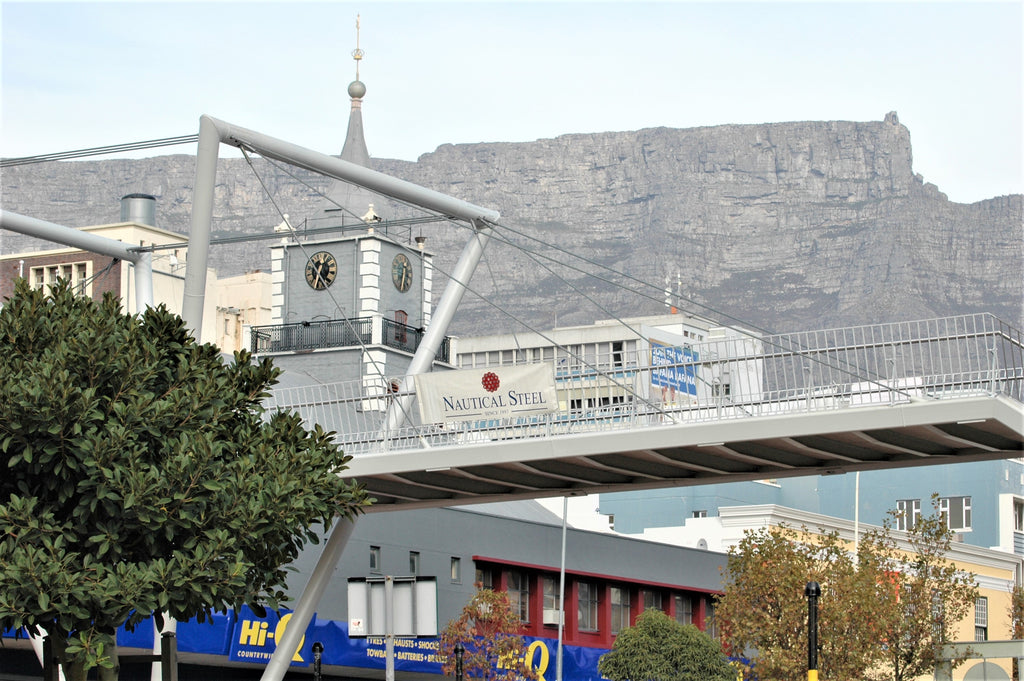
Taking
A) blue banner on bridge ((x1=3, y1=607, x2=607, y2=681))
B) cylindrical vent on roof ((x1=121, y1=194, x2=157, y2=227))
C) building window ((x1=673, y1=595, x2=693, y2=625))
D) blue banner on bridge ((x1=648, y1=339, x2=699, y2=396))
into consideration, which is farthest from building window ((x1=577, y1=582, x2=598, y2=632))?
cylindrical vent on roof ((x1=121, y1=194, x2=157, y2=227))

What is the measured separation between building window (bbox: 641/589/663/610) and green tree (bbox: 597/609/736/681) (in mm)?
7170

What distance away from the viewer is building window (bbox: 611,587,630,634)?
57.6 m

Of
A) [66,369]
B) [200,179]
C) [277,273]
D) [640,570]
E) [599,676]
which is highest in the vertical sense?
[277,273]

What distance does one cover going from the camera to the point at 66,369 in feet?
70.6

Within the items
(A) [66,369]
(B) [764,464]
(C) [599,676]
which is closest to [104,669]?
(A) [66,369]

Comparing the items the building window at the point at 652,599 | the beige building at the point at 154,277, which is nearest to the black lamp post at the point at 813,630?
the building window at the point at 652,599

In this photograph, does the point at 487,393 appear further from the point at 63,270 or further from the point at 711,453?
the point at 63,270

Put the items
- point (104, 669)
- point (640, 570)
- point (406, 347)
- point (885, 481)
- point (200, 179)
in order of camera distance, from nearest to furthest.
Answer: point (104, 669) → point (200, 179) → point (640, 570) → point (406, 347) → point (885, 481)

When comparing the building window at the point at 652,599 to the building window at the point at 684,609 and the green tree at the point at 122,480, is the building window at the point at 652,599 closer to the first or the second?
the building window at the point at 684,609

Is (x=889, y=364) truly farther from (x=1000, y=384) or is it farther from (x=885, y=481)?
(x=885, y=481)

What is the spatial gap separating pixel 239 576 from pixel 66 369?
3.69m

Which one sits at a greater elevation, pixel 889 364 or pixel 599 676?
pixel 889 364

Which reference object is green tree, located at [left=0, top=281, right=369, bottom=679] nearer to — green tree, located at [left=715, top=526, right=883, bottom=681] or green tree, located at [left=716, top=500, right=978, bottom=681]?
green tree, located at [left=715, top=526, right=883, bottom=681]

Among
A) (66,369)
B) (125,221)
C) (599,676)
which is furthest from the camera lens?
(125,221)
